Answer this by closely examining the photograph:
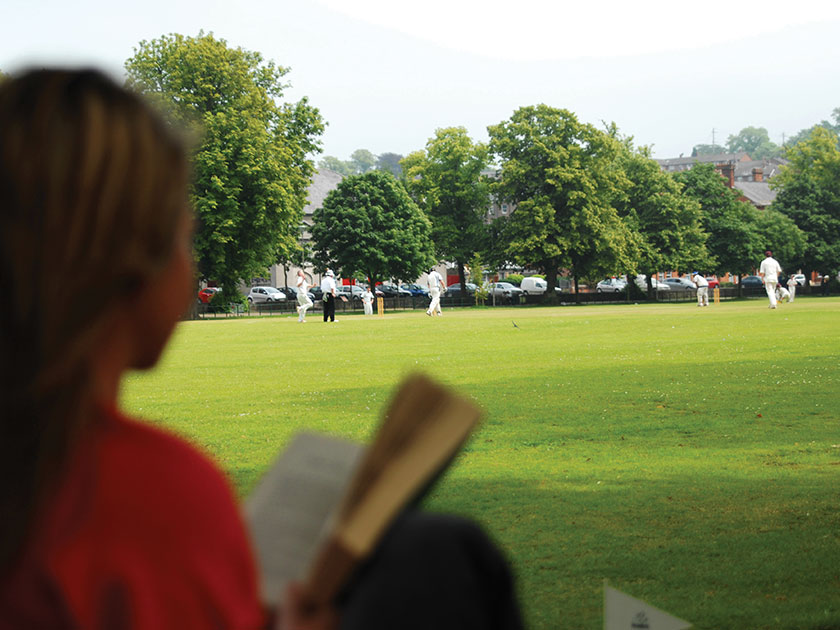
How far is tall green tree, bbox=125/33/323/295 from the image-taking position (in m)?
52.8

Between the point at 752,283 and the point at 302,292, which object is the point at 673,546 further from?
the point at 752,283

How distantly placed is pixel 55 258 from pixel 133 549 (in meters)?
0.36

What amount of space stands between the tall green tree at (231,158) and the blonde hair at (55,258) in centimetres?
5093

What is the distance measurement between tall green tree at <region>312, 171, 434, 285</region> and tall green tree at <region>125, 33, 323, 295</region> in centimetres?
1185

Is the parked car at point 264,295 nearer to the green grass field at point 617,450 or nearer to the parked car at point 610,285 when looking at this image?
the parked car at point 610,285

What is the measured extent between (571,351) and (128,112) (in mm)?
20872

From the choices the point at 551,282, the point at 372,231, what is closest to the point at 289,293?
the point at 372,231

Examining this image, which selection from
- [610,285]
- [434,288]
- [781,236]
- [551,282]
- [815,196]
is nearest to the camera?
[434,288]

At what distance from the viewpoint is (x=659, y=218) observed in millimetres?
76625

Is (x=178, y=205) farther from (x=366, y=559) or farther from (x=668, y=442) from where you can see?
(x=668, y=442)

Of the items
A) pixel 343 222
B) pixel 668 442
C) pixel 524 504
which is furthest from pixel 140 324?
pixel 343 222

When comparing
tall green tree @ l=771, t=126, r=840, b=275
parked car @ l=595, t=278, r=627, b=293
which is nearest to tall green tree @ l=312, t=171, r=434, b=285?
parked car @ l=595, t=278, r=627, b=293

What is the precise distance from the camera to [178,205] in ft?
4.17

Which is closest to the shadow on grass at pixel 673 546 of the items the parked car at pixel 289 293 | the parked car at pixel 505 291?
the parked car at pixel 505 291
